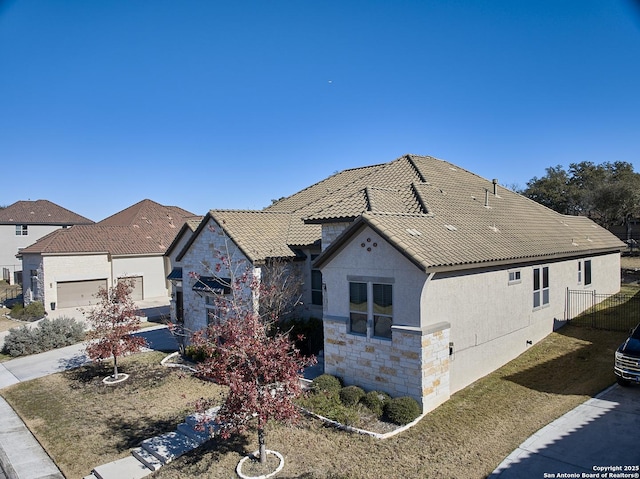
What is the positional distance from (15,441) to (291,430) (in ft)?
25.0

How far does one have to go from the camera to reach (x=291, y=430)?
11.4m

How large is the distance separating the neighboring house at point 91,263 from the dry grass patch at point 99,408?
15.1 m

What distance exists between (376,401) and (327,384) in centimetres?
176

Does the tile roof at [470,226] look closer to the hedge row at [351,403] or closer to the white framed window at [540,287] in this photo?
the white framed window at [540,287]

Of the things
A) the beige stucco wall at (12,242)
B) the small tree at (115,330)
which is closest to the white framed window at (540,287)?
the small tree at (115,330)

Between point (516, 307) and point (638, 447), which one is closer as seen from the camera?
point (638, 447)

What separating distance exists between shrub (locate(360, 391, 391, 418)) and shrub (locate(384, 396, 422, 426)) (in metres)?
0.23

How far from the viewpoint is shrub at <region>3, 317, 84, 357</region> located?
21.6 meters

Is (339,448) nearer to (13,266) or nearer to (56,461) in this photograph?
(56,461)

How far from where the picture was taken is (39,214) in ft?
171

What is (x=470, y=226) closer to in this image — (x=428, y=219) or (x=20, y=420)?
(x=428, y=219)

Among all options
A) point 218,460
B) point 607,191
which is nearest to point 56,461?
point 218,460

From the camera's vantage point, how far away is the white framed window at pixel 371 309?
41.4 ft

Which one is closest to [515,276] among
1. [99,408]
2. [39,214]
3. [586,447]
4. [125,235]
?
[586,447]
